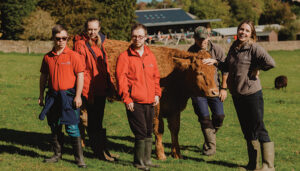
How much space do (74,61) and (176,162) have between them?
2.84 metres

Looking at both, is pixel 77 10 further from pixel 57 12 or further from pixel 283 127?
pixel 283 127

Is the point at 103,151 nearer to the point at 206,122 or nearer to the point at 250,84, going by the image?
the point at 206,122

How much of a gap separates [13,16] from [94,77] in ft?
168

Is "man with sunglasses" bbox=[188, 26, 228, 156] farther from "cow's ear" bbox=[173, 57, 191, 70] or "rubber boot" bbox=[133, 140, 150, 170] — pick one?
"rubber boot" bbox=[133, 140, 150, 170]

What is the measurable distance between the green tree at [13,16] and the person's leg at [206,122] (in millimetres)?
50062

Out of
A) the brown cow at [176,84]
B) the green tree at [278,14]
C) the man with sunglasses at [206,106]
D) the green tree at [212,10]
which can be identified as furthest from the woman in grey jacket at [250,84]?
the green tree at [212,10]

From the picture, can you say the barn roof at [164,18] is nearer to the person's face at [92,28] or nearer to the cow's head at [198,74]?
the cow's head at [198,74]

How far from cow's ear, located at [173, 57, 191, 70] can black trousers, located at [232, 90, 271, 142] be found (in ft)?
4.03

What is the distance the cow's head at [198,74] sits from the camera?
6871mm

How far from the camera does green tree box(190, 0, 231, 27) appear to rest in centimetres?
10922

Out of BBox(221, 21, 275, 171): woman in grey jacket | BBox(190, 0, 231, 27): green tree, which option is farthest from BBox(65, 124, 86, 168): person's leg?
BBox(190, 0, 231, 27): green tree

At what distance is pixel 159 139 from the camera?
7.43m

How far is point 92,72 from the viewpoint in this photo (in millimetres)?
6805

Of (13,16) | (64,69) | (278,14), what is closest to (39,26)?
(13,16)
